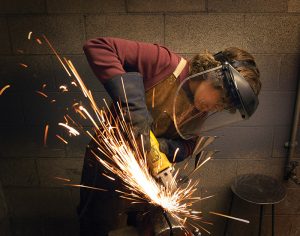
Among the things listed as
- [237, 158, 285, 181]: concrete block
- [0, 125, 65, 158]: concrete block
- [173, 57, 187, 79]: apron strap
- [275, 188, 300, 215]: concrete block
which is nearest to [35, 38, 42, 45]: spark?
[0, 125, 65, 158]: concrete block

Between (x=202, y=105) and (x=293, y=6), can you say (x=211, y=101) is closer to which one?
(x=202, y=105)

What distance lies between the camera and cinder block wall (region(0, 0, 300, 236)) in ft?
6.43

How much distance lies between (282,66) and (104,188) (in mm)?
1447

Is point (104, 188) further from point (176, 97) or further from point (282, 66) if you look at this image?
point (282, 66)

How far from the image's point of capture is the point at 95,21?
6.48 ft

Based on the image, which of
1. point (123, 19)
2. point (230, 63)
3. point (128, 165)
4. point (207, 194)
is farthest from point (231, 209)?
point (123, 19)

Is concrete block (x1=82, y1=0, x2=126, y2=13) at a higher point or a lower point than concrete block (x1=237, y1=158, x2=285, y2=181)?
higher

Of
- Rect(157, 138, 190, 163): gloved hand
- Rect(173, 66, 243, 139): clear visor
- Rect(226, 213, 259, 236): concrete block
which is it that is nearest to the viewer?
Rect(173, 66, 243, 139): clear visor

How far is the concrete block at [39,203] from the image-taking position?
2.49m

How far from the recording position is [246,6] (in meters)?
1.94

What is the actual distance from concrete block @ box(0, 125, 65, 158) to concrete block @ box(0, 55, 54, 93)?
0.32m

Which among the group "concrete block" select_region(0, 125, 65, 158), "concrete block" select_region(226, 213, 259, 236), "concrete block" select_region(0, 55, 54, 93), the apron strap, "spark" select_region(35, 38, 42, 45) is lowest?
"concrete block" select_region(226, 213, 259, 236)

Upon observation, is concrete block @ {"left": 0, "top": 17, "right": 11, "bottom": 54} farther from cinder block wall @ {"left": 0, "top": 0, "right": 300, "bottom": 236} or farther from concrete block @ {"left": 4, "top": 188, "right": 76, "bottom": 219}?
concrete block @ {"left": 4, "top": 188, "right": 76, "bottom": 219}

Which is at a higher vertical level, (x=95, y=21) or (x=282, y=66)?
(x=95, y=21)
